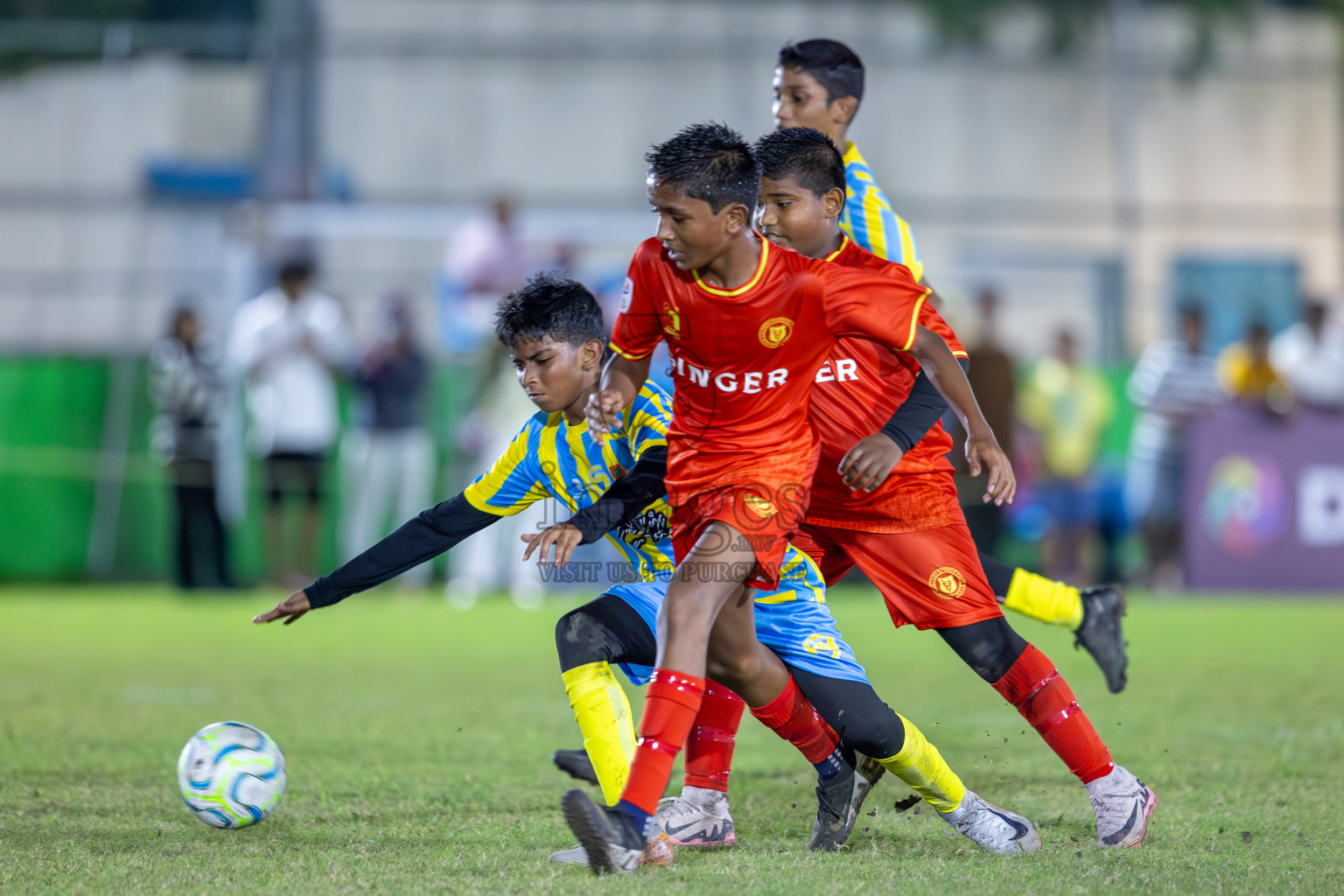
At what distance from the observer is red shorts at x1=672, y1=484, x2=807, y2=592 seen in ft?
11.0

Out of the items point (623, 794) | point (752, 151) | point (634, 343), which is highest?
point (752, 151)

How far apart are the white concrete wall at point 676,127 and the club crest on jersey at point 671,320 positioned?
11883 millimetres

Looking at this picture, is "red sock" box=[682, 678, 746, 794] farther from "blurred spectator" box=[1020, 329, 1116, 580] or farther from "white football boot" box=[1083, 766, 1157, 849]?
"blurred spectator" box=[1020, 329, 1116, 580]

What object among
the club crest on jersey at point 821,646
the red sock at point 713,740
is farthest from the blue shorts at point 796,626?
the red sock at point 713,740

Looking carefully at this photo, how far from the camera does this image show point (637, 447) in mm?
3717

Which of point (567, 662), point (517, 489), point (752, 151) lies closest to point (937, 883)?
point (567, 662)

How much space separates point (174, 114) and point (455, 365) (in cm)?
593

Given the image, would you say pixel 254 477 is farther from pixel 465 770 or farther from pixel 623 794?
pixel 623 794

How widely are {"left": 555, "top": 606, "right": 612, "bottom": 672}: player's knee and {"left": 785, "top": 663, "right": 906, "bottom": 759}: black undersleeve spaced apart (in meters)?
0.50

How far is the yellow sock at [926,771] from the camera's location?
12.0 feet

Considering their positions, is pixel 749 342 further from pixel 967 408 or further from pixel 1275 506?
pixel 1275 506

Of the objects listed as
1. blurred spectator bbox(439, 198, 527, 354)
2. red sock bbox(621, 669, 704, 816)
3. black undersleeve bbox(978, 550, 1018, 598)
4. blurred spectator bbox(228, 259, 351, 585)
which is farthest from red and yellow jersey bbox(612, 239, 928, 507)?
blurred spectator bbox(439, 198, 527, 354)

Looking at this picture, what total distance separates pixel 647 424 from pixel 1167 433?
346 inches

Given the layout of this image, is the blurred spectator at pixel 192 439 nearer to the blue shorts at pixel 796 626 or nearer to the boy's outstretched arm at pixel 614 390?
the blue shorts at pixel 796 626
